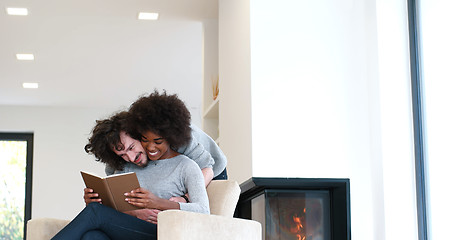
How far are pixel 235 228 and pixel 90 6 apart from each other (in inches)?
137

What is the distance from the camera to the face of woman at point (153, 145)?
2898 mm

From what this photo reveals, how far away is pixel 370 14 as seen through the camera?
13.2 feet

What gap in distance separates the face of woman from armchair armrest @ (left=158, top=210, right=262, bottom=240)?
0.49 m

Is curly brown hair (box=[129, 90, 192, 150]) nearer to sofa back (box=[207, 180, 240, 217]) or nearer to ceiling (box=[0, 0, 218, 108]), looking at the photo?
sofa back (box=[207, 180, 240, 217])

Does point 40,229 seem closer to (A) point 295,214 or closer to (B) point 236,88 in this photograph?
(A) point 295,214

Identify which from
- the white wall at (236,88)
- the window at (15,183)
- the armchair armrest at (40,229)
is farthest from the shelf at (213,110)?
the window at (15,183)

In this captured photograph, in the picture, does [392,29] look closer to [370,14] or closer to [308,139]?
[370,14]

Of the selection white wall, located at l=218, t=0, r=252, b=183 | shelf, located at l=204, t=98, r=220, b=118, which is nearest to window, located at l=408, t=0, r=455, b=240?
white wall, located at l=218, t=0, r=252, b=183

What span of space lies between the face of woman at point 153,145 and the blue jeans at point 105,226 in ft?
1.10

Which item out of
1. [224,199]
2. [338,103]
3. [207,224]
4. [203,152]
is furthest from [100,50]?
[207,224]

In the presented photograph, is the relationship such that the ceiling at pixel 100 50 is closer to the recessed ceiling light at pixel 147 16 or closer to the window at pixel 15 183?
the recessed ceiling light at pixel 147 16

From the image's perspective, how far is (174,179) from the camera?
9.43 ft

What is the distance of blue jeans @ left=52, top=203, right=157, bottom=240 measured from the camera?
8.54 ft

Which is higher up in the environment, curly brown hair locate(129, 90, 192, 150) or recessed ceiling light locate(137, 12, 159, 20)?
recessed ceiling light locate(137, 12, 159, 20)
